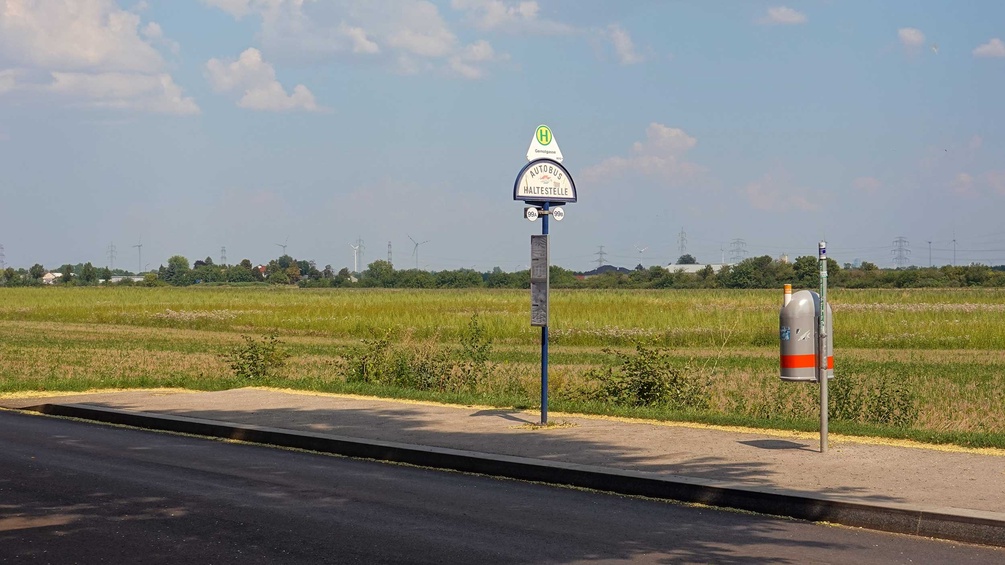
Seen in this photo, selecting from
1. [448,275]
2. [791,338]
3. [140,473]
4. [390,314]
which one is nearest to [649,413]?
[791,338]

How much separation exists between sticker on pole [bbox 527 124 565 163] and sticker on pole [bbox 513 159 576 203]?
11cm

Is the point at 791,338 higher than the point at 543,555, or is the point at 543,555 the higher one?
the point at 791,338

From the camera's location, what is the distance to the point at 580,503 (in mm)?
9695

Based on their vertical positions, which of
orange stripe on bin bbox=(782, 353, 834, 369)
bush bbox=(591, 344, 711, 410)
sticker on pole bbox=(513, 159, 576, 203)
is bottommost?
bush bbox=(591, 344, 711, 410)

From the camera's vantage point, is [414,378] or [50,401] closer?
[50,401]

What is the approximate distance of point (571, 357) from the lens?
105 ft

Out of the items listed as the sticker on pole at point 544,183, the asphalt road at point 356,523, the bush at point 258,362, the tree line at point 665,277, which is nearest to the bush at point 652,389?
the sticker on pole at point 544,183

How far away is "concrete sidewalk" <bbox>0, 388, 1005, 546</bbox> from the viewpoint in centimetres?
876

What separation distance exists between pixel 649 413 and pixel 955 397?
7.66 metres

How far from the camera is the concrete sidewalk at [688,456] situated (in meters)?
8.76

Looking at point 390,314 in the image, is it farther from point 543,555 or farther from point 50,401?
point 543,555

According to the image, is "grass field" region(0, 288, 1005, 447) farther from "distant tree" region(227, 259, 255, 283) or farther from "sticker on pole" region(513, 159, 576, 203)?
"distant tree" region(227, 259, 255, 283)

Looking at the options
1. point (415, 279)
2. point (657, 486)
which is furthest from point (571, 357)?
point (415, 279)

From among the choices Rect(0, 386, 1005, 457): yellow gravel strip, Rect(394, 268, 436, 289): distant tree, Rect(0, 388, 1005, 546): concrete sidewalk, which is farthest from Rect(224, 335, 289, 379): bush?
Rect(394, 268, 436, 289): distant tree
